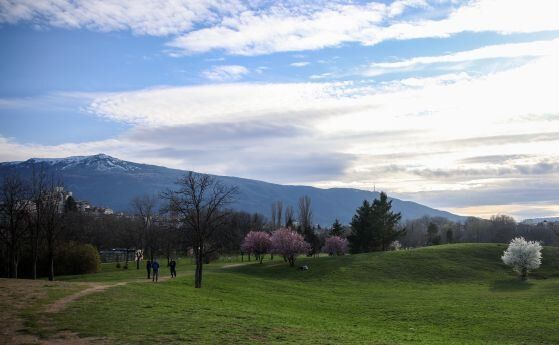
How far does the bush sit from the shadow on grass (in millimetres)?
62166

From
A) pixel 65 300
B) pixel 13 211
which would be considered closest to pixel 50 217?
pixel 13 211

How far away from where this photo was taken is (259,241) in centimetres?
10081

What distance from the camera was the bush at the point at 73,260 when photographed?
253 ft

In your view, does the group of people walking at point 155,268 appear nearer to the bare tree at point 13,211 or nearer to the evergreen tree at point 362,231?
the bare tree at point 13,211

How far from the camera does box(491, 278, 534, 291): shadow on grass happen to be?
2390 inches

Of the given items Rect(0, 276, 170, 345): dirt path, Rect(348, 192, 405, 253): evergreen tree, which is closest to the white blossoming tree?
Rect(348, 192, 405, 253): evergreen tree

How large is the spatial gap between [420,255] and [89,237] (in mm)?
83217

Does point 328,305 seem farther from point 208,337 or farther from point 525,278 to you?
point 525,278

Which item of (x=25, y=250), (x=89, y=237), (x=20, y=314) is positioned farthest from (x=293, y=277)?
(x=89, y=237)

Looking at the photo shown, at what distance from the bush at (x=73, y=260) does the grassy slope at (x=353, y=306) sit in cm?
2514

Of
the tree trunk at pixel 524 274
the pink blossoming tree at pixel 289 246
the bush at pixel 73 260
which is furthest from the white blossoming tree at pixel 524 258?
the bush at pixel 73 260

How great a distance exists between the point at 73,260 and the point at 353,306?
53200 mm

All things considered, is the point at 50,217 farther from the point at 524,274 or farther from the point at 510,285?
the point at 524,274

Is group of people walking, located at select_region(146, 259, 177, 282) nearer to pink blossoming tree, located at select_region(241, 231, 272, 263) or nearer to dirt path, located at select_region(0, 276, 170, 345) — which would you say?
dirt path, located at select_region(0, 276, 170, 345)
